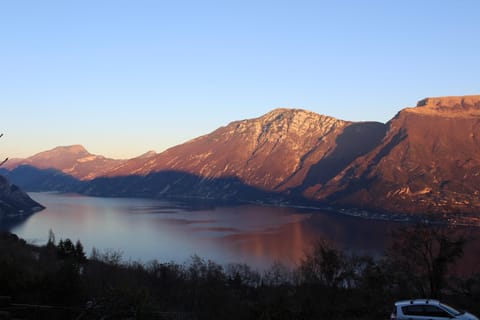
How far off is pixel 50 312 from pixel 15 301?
207cm

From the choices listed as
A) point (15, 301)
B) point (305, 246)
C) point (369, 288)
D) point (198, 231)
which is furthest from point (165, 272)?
point (198, 231)

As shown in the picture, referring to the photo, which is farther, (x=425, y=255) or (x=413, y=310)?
(x=425, y=255)

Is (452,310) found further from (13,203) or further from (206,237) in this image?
(13,203)

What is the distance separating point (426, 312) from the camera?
13969mm

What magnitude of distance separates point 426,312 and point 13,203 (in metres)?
159

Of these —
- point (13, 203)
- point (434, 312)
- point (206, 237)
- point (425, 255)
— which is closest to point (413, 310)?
point (434, 312)

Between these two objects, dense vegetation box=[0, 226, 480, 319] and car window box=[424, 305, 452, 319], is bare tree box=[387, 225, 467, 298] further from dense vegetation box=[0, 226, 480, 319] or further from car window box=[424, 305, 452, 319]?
car window box=[424, 305, 452, 319]

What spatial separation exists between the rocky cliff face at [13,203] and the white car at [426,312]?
142525 mm

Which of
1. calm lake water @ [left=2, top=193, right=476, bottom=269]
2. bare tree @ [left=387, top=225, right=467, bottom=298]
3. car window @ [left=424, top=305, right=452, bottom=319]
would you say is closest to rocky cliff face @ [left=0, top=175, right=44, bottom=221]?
calm lake water @ [left=2, top=193, right=476, bottom=269]

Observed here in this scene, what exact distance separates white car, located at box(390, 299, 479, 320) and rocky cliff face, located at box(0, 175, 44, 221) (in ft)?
468

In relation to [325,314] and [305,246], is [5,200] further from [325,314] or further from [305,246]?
[325,314]

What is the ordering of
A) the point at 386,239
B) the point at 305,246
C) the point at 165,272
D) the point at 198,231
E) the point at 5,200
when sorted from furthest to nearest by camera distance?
the point at 5,200
the point at 198,231
the point at 386,239
the point at 305,246
the point at 165,272

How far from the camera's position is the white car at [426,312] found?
13.6 meters

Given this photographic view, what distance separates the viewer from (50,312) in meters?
16.9
